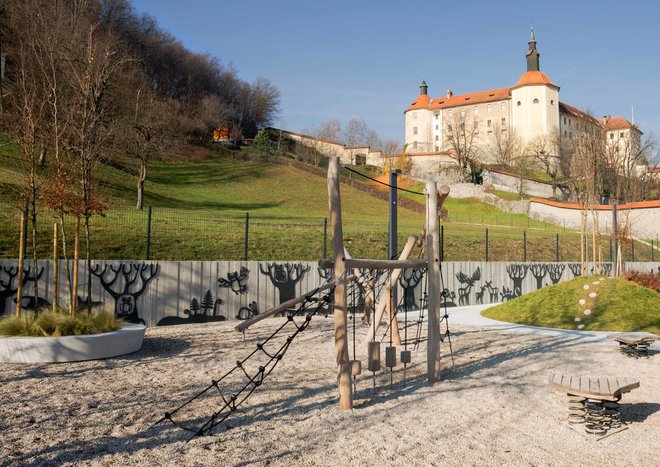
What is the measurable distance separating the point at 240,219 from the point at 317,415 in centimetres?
1499

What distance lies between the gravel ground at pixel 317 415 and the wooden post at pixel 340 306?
0.25 meters

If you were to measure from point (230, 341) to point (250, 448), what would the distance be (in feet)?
18.6

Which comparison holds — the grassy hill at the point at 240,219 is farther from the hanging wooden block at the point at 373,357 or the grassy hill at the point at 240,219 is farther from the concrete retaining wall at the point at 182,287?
the hanging wooden block at the point at 373,357

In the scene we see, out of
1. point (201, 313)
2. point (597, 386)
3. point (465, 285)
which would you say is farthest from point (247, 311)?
point (597, 386)

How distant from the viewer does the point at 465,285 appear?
1894 cm

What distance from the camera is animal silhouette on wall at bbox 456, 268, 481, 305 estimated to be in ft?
61.6

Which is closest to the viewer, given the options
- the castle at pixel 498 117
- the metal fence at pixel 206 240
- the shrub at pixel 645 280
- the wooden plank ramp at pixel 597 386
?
the wooden plank ramp at pixel 597 386

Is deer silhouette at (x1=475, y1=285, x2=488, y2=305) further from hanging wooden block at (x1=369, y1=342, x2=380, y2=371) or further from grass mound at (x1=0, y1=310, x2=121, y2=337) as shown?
grass mound at (x1=0, y1=310, x2=121, y2=337)

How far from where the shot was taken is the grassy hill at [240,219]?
53.4 ft

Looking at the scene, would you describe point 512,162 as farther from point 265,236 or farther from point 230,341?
point 230,341

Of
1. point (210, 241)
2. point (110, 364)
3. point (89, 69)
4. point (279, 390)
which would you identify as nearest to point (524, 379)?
point (279, 390)

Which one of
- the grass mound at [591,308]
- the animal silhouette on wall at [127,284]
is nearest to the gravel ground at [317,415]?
the animal silhouette on wall at [127,284]

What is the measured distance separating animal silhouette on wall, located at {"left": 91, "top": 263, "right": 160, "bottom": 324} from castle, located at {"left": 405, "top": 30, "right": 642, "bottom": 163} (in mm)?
74224

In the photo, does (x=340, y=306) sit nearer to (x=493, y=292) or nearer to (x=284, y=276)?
(x=284, y=276)
